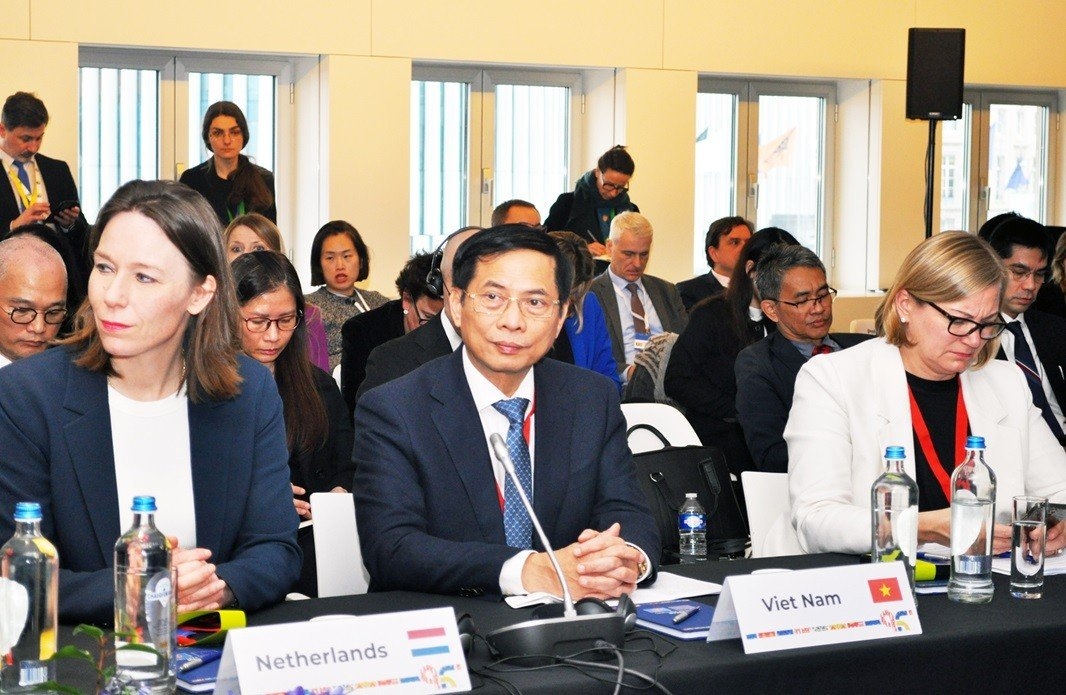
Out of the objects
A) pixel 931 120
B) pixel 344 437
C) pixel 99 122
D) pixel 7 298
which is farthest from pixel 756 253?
pixel 99 122

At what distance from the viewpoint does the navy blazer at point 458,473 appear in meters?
2.47

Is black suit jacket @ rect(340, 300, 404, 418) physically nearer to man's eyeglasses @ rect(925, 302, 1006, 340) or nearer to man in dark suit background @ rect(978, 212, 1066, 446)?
man in dark suit background @ rect(978, 212, 1066, 446)

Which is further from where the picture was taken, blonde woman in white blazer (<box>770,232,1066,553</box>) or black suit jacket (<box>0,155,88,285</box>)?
black suit jacket (<box>0,155,88,285</box>)

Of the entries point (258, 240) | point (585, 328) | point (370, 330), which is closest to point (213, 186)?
point (258, 240)

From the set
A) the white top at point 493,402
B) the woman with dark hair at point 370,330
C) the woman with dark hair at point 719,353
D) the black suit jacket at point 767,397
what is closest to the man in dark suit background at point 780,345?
the black suit jacket at point 767,397

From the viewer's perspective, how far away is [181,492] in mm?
2320

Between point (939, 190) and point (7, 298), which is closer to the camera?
point (7, 298)

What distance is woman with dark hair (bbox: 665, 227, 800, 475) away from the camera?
5109 mm

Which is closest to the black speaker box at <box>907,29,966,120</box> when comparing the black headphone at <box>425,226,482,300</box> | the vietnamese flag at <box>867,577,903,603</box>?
the black headphone at <box>425,226,482,300</box>

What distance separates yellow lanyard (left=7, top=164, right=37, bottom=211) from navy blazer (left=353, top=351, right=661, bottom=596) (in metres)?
4.23

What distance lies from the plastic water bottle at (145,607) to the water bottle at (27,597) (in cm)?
9

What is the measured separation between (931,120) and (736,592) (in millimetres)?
7302

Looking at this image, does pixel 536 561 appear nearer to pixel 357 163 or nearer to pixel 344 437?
pixel 344 437

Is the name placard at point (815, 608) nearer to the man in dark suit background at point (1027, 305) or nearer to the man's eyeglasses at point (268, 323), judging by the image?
the man's eyeglasses at point (268, 323)
